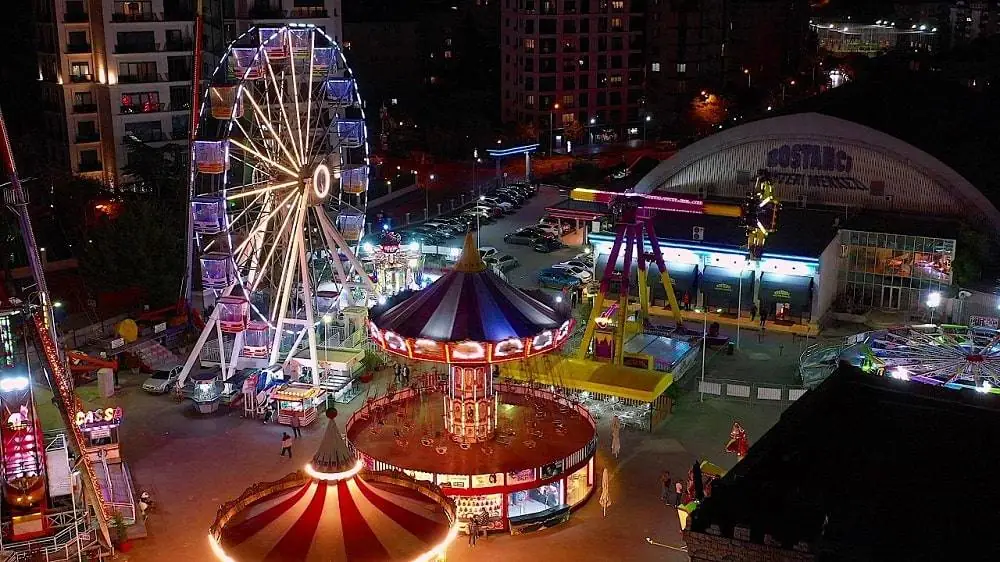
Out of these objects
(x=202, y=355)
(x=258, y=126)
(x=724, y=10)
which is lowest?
(x=202, y=355)

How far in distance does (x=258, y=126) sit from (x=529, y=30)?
186ft

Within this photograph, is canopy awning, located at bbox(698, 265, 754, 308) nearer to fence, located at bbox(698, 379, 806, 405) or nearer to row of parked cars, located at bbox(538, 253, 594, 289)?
row of parked cars, located at bbox(538, 253, 594, 289)

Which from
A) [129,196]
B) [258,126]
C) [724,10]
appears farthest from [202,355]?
[724,10]

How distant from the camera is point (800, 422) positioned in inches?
894

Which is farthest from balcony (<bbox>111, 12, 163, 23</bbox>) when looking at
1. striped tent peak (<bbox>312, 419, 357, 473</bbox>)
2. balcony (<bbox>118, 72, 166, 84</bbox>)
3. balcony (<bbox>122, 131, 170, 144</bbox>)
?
striped tent peak (<bbox>312, 419, 357, 473</bbox>)

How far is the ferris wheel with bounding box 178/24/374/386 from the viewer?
39.5 metres

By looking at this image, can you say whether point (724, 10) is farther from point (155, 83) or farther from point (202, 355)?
point (202, 355)

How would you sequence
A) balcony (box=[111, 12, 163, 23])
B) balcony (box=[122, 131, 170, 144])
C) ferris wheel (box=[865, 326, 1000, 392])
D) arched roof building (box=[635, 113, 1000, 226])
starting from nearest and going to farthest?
1. ferris wheel (box=[865, 326, 1000, 392])
2. arched roof building (box=[635, 113, 1000, 226])
3. balcony (box=[111, 12, 163, 23])
4. balcony (box=[122, 131, 170, 144])

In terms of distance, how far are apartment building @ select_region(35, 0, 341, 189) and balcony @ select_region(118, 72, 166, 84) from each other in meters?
0.06

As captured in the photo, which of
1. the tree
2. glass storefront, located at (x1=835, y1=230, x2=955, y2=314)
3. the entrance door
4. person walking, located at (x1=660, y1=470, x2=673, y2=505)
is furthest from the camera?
the entrance door

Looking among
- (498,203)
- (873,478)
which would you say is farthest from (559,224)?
(873,478)

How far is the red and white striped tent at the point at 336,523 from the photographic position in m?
22.9

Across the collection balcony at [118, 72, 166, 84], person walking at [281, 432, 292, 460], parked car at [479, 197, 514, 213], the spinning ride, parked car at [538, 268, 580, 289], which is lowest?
person walking at [281, 432, 292, 460]

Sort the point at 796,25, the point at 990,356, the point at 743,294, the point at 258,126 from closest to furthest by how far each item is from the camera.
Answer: the point at 990,356 < the point at 258,126 < the point at 743,294 < the point at 796,25
